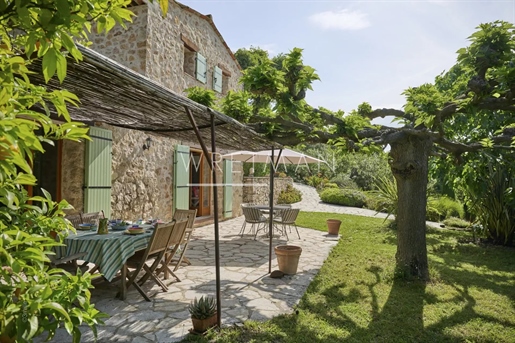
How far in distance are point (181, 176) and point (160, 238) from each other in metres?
4.68

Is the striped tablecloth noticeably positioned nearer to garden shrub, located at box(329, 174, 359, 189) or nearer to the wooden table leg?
the wooden table leg

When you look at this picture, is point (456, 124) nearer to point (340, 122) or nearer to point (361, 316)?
point (340, 122)

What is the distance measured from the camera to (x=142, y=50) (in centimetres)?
720

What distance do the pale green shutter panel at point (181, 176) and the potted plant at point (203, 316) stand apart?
5.34m

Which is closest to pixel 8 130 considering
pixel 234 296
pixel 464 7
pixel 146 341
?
pixel 146 341

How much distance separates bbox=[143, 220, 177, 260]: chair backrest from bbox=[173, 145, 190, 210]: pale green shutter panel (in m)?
4.20

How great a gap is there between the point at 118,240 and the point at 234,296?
1548mm

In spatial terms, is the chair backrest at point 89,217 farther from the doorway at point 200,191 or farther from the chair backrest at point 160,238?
the doorway at point 200,191

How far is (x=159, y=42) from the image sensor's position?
25.0 ft

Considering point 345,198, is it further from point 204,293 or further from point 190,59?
point 204,293

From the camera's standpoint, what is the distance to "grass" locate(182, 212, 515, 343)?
3.20 metres

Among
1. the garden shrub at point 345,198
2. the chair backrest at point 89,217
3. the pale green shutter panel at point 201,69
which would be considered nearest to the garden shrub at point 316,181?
the garden shrub at point 345,198

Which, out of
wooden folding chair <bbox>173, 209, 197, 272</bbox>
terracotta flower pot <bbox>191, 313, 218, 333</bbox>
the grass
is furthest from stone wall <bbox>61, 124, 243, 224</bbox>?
the grass

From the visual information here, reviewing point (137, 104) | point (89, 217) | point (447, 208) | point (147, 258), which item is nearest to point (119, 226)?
point (147, 258)
